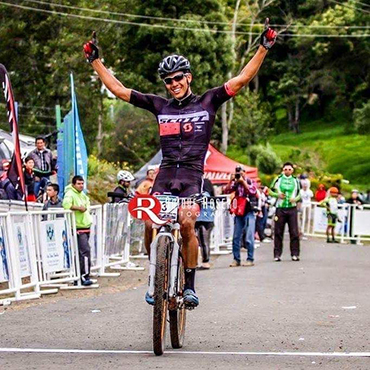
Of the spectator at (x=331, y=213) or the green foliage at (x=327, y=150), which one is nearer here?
the spectator at (x=331, y=213)

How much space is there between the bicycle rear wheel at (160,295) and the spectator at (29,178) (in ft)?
36.6

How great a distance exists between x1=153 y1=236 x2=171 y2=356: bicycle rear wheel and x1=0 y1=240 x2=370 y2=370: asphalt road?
144 millimetres

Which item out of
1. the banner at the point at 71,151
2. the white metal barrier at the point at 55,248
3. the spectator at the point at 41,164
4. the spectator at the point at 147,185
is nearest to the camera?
the white metal barrier at the point at 55,248

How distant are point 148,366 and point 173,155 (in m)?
2.11

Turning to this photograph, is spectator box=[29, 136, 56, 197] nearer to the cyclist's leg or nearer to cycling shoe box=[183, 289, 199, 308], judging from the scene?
the cyclist's leg

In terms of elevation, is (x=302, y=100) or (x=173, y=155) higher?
(x=302, y=100)

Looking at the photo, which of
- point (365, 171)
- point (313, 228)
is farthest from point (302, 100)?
point (313, 228)

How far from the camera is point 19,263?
14820 millimetres

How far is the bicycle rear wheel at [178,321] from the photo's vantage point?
927 centimetres

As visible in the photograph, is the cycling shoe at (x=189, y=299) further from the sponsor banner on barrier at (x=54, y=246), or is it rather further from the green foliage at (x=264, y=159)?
the green foliage at (x=264, y=159)

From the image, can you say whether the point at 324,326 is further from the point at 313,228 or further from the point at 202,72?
the point at 202,72

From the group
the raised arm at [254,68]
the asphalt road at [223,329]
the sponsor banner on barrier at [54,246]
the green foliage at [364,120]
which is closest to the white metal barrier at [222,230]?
the asphalt road at [223,329]

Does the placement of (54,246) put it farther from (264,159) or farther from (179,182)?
(264,159)

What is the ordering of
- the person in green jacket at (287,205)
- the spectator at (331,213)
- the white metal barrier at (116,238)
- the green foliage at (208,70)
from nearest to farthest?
the white metal barrier at (116,238) < the person in green jacket at (287,205) < the spectator at (331,213) < the green foliage at (208,70)
